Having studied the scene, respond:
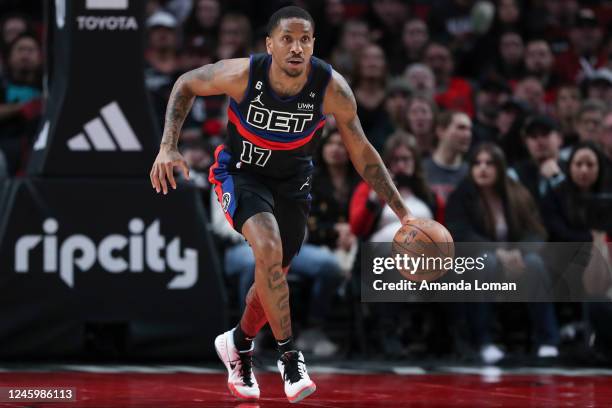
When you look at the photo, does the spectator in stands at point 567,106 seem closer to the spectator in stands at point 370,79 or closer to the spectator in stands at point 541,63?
the spectator in stands at point 541,63

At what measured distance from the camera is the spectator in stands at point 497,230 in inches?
323

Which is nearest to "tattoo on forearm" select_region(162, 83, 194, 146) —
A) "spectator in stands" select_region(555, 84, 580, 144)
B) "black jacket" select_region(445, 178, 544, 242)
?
"black jacket" select_region(445, 178, 544, 242)

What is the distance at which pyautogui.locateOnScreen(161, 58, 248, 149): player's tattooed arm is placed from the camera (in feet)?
19.2

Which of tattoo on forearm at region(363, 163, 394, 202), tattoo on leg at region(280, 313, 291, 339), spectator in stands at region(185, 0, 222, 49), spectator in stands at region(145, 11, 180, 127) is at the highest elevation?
spectator in stands at region(185, 0, 222, 49)

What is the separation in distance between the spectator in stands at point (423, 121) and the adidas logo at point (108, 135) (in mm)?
2827

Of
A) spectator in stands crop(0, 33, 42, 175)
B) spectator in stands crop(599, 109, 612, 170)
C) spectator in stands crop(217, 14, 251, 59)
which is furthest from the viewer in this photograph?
spectator in stands crop(217, 14, 251, 59)

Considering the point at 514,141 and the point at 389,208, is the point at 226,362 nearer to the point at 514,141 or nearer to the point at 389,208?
the point at 389,208

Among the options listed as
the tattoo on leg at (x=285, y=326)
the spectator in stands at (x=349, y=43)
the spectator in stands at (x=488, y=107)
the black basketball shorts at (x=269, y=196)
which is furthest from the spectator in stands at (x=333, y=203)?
the tattoo on leg at (x=285, y=326)

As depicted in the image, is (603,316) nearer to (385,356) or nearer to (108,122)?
(385,356)

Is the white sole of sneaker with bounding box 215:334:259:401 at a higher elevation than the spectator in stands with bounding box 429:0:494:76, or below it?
below

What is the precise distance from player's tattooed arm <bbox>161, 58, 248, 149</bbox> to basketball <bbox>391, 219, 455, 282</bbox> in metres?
1.12

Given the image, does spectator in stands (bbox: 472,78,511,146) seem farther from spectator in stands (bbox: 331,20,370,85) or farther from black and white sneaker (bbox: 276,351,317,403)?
black and white sneaker (bbox: 276,351,317,403)

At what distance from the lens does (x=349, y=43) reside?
11547 mm

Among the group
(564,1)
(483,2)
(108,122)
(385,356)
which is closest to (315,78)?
(108,122)
